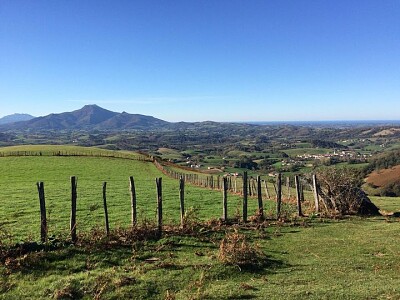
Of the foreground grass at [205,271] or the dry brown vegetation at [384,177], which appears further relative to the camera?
the dry brown vegetation at [384,177]

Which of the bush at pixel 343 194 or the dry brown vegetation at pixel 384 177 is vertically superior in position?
the bush at pixel 343 194

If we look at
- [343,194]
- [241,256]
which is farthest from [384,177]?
[241,256]

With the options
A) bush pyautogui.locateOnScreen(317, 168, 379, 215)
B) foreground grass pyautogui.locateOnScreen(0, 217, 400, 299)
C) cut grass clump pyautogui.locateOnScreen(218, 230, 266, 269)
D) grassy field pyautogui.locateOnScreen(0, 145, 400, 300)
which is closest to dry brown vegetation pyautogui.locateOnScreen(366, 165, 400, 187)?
bush pyautogui.locateOnScreen(317, 168, 379, 215)

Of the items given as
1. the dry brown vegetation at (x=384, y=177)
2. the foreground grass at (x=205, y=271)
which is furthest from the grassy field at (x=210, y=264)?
the dry brown vegetation at (x=384, y=177)

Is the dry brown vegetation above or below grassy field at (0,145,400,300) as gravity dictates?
below

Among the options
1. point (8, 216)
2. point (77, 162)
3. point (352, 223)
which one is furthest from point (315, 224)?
point (77, 162)

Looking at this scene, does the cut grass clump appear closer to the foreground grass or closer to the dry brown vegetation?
the foreground grass

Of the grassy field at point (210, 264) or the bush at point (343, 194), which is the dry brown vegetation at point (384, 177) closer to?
the bush at point (343, 194)

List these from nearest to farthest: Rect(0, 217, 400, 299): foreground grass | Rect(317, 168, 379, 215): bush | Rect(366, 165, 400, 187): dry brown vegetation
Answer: Rect(0, 217, 400, 299): foreground grass
Rect(317, 168, 379, 215): bush
Rect(366, 165, 400, 187): dry brown vegetation

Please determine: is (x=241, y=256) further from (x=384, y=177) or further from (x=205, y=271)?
(x=384, y=177)

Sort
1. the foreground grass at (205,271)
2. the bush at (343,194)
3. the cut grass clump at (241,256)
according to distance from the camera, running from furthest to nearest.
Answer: the bush at (343,194) → the cut grass clump at (241,256) → the foreground grass at (205,271)

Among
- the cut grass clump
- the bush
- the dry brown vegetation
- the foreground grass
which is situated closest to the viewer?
the foreground grass

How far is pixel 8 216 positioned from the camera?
18938mm

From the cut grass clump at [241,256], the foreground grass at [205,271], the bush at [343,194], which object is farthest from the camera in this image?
the bush at [343,194]
